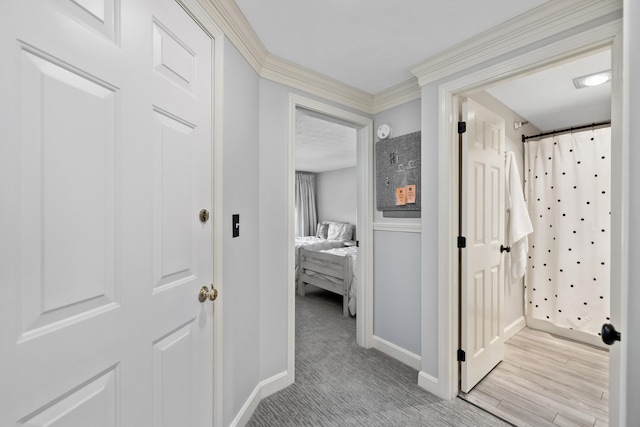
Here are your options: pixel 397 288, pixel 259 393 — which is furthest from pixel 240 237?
pixel 397 288

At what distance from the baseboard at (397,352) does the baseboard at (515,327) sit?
3.88ft

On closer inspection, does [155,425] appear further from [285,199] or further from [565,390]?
[565,390]

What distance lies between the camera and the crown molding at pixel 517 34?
133 centimetres

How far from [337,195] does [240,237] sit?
5.78 metres

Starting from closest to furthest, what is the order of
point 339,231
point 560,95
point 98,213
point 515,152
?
point 98,213
point 560,95
point 515,152
point 339,231

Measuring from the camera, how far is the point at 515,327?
2.96 meters

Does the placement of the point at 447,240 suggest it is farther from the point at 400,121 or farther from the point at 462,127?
the point at 400,121

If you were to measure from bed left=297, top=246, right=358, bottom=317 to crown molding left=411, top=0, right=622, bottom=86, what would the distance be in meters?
1.99

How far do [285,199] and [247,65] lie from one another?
35.1 inches

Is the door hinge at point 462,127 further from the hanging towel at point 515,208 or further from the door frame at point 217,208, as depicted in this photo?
the door frame at point 217,208

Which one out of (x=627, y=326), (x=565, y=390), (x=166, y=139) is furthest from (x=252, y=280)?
(x=565, y=390)

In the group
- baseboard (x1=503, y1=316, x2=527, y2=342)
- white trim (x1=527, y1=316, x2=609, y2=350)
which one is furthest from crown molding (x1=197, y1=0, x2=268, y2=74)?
white trim (x1=527, y1=316, x2=609, y2=350)

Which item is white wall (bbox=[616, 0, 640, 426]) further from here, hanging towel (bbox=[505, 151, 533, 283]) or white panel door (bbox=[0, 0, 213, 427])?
hanging towel (bbox=[505, 151, 533, 283])

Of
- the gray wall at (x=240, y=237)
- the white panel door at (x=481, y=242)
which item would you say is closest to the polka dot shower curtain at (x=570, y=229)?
the white panel door at (x=481, y=242)
